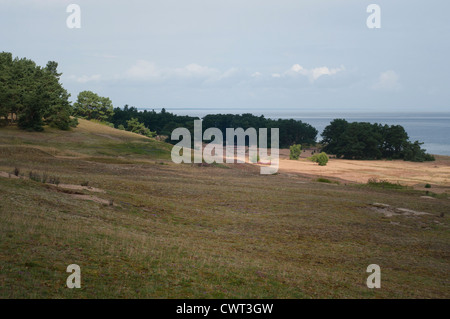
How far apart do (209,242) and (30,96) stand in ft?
183

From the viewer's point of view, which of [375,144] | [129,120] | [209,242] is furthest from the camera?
[129,120]

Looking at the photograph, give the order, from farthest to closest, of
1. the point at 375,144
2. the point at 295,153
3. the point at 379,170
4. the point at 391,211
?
the point at 375,144 < the point at 295,153 < the point at 379,170 < the point at 391,211

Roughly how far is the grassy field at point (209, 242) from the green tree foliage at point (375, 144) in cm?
7508

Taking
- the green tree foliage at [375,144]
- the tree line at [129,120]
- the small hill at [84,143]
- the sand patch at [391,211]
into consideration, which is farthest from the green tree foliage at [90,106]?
the sand patch at [391,211]

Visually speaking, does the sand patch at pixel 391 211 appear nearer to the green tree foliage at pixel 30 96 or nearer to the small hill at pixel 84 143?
the small hill at pixel 84 143

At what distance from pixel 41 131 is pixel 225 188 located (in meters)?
45.3

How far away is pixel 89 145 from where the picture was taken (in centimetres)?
6681

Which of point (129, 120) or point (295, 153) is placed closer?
point (295, 153)

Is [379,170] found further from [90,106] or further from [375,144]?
[90,106]

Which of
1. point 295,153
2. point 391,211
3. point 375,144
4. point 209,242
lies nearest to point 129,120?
point 295,153

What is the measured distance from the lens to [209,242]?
63.2ft

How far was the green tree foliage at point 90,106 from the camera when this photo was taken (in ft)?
356

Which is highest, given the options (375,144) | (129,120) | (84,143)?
(129,120)
